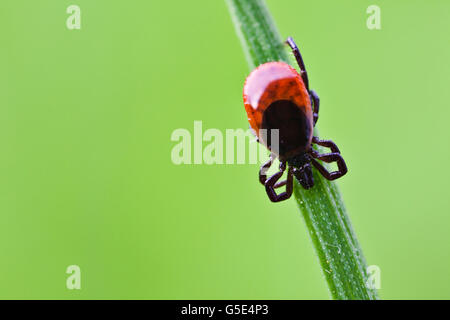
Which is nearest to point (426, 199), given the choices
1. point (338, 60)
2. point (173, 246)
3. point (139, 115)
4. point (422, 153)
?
point (422, 153)

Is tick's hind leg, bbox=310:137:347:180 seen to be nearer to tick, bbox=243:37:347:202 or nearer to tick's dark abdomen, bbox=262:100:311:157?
tick, bbox=243:37:347:202

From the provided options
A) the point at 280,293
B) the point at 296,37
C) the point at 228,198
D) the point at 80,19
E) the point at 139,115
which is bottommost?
the point at 280,293

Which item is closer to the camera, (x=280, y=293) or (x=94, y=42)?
(x=280, y=293)

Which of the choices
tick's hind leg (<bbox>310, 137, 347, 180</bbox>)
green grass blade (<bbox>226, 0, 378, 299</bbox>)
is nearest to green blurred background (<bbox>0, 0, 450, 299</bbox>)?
tick's hind leg (<bbox>310, 137, 347, 180</bbox>)

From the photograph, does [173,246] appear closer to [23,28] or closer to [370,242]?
[370,242]

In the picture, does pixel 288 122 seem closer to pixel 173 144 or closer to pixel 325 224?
pixel 325 224

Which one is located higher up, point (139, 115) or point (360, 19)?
point (360, 19)

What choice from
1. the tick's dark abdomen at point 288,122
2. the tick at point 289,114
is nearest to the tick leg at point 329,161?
the tick at point 289,114
